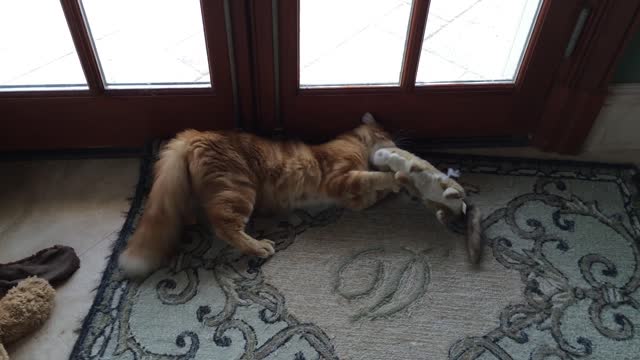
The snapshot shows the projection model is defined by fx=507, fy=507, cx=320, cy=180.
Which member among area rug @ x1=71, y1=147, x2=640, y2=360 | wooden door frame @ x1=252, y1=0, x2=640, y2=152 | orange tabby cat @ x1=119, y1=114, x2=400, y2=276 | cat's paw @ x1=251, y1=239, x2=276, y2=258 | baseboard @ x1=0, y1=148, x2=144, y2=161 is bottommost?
area rug @ x1=71, y1=147, x2=640, y2=360

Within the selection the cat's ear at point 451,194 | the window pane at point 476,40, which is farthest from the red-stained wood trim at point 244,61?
the cat's ear at point 451,194

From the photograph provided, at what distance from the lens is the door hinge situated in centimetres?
149

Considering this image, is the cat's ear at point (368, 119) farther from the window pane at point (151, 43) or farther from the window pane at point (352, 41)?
the window pane at point (151, 43)

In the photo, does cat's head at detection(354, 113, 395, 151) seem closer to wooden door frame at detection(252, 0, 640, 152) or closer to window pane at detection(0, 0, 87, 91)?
wooden door frame at detection(252, 0, 640, 152)

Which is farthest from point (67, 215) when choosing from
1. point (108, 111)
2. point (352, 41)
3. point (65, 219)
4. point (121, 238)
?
point (352, 41)

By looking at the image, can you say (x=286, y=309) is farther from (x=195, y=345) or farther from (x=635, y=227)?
(x=635, y=227)

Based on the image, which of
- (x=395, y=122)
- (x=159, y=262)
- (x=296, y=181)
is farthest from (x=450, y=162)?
(x=159, y=262)

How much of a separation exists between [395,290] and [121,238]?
797 mm

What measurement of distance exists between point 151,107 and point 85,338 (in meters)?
0.73

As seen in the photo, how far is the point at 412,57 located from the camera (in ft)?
5.17

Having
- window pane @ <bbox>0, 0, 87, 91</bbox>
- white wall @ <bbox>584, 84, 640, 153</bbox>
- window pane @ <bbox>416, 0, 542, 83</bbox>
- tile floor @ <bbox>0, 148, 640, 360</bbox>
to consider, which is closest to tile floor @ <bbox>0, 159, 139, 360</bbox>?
tile floor @ <bbox>0, 148, 640, 360</bbox>

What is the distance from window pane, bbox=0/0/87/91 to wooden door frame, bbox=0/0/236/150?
0.14 ft

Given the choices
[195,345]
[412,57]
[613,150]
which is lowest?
[195,345]

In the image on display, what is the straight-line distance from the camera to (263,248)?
1.43 meters
